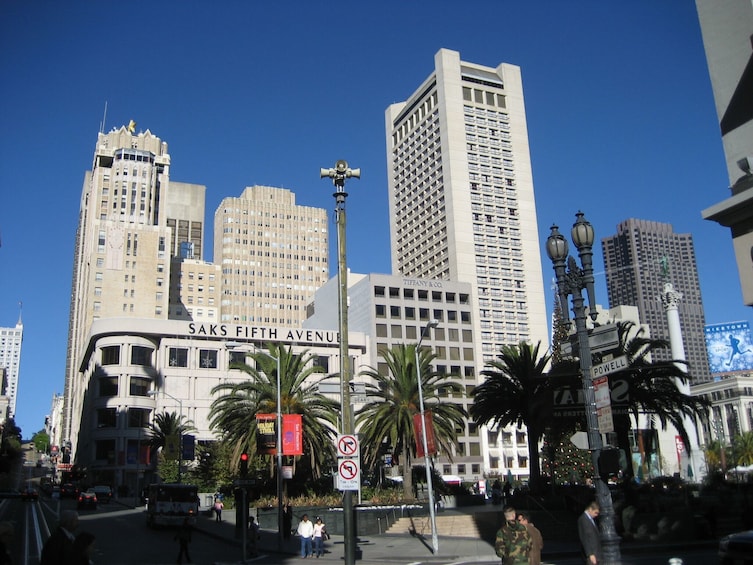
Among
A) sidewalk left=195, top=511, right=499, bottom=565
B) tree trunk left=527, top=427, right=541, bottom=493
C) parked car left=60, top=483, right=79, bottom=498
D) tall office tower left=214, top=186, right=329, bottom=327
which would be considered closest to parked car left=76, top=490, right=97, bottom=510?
sidewalk left=195, top=511, right=499, bottom=565

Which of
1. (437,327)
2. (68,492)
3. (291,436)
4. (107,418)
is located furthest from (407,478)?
(437,327)

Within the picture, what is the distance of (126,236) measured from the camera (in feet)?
439

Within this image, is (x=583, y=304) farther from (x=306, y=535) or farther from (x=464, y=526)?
(x=464, y=526)

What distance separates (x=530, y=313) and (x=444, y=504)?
94.2m

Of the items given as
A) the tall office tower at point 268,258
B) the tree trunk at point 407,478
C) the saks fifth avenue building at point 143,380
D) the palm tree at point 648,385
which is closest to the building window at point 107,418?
the saks fifth avenue building at point 143,380

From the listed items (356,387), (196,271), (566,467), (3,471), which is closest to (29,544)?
(356,387)

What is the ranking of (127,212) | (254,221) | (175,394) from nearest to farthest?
(175,394)
(127,212)
(254,221)

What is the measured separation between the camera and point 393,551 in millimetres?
27375

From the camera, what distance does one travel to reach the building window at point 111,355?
88438mm

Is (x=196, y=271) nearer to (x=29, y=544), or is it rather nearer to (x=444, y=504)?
(x=444, y=504)

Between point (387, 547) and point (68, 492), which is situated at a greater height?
point (68, 492)

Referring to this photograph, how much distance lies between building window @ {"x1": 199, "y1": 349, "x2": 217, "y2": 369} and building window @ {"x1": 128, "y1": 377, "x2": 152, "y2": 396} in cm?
679

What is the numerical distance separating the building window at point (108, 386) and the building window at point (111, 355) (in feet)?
7.08

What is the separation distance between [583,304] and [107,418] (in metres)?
82.2
